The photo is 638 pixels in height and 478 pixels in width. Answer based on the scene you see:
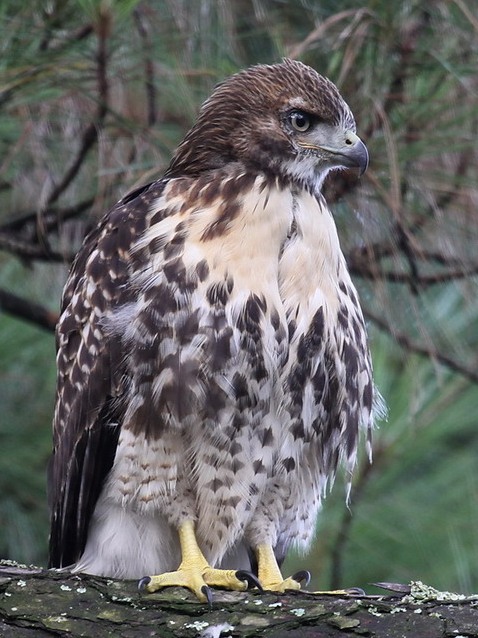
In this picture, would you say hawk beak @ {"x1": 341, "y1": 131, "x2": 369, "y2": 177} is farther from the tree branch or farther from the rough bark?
the rough bark

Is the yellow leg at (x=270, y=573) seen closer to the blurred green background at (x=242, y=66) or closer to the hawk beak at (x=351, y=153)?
the blurred green background at (x=242, y=66)

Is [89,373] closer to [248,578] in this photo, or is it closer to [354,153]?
[248,578]

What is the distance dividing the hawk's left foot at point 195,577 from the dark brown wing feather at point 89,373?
0.33m

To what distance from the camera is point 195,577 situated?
3.40 meters

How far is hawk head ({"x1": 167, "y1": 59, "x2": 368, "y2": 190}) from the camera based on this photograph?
148 inches

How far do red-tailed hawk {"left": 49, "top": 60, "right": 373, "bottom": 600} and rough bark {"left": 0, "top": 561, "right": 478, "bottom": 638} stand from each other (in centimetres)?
25

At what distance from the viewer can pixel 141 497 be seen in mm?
3607

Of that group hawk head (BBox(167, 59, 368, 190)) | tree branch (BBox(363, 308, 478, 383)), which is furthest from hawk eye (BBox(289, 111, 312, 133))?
tree branch (BBox(363, 308, 478, 383))

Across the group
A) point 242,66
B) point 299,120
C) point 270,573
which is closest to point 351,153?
point 299,120

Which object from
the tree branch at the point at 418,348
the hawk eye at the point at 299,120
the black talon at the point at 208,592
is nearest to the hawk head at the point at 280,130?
the hawk eye at the point at 299,120

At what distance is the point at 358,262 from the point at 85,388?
3.78 ft

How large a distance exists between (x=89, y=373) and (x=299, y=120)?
3.19 feet

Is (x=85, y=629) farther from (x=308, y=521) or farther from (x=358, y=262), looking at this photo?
(x=358, y=262)

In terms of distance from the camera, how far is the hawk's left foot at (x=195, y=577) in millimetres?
3303
